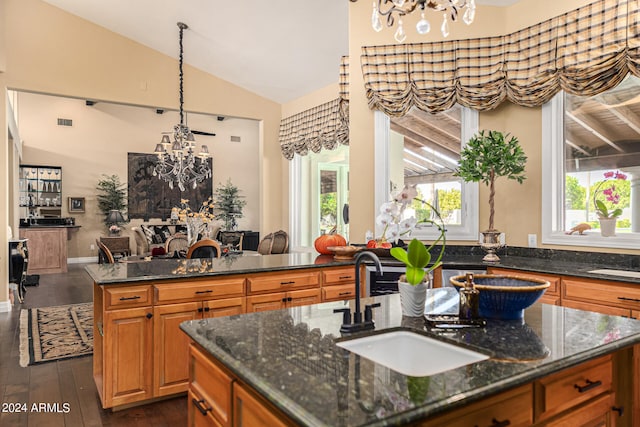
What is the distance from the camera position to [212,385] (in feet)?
4.45

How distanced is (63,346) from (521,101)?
4.62 meters

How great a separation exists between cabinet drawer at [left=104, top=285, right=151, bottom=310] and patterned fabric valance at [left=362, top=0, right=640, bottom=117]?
270 centimetres

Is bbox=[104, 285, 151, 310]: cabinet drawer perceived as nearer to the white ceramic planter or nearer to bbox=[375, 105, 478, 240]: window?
bbox=[375, 105, 478, 240]: window

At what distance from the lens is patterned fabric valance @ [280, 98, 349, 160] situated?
607 centimetres

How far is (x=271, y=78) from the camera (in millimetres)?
6938

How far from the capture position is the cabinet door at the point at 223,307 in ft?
9.23

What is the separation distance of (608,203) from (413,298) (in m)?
2.58

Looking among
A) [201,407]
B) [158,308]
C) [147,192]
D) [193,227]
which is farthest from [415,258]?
[147,192]

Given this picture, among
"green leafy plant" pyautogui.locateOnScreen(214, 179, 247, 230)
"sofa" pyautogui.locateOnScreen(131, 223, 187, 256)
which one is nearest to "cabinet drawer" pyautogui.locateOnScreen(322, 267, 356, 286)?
"sofa" pyautogui.locateOnScreen(131, 223, 187, 256)

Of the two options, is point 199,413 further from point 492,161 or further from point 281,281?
point 492,161

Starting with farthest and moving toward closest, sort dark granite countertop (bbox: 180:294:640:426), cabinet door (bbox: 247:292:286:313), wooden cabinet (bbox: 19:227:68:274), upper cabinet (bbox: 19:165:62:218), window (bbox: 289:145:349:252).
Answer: upper cabinet (bbox: 19:165:62:218)
wooden cabinet (bbox: 19:227:68:274)
window (bbox: 289:145:349:252)
cabinet door (bbox: 247:292:286:313)
dark granite countertop (bbox: 180:294:640:426)

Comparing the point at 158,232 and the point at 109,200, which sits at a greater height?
the point at 109,200

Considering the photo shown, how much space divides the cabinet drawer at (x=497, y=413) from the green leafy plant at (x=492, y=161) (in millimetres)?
2622

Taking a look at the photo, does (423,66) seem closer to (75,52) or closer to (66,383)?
(66,383)
